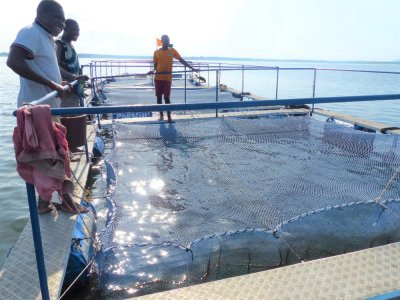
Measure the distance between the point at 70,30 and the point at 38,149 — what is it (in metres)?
3.37

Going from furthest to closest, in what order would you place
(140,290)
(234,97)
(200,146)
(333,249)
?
(234,97)
(200,146)
(333,249)
(140,290)

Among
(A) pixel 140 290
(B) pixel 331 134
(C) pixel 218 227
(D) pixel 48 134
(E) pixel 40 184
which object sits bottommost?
(A) pixel 140 290

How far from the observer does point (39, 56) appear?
2982 millimetres

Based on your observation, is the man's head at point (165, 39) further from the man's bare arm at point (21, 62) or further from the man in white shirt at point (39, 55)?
the man's bare arm at point (21, 62)

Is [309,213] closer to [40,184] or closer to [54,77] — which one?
[40,184]

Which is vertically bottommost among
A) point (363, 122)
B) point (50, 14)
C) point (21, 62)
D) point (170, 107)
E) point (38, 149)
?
point (363, 122)

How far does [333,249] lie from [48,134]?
A: 258 cm

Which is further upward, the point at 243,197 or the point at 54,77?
the point at 54,77

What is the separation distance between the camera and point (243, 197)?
12.7 ft

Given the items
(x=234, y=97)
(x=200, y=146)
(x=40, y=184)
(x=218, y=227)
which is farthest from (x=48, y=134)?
(x=234, y=97)

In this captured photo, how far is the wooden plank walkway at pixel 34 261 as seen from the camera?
7.47 ft

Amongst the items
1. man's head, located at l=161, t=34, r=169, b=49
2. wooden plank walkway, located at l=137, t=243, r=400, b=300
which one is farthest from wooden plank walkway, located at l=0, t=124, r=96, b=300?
man's head, located at l=161, t=34, r=169, b=49

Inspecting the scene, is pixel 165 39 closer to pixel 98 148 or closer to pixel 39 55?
pixel 98 148

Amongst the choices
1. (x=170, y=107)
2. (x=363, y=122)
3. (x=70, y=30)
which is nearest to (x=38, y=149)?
(x=170, y=107)
